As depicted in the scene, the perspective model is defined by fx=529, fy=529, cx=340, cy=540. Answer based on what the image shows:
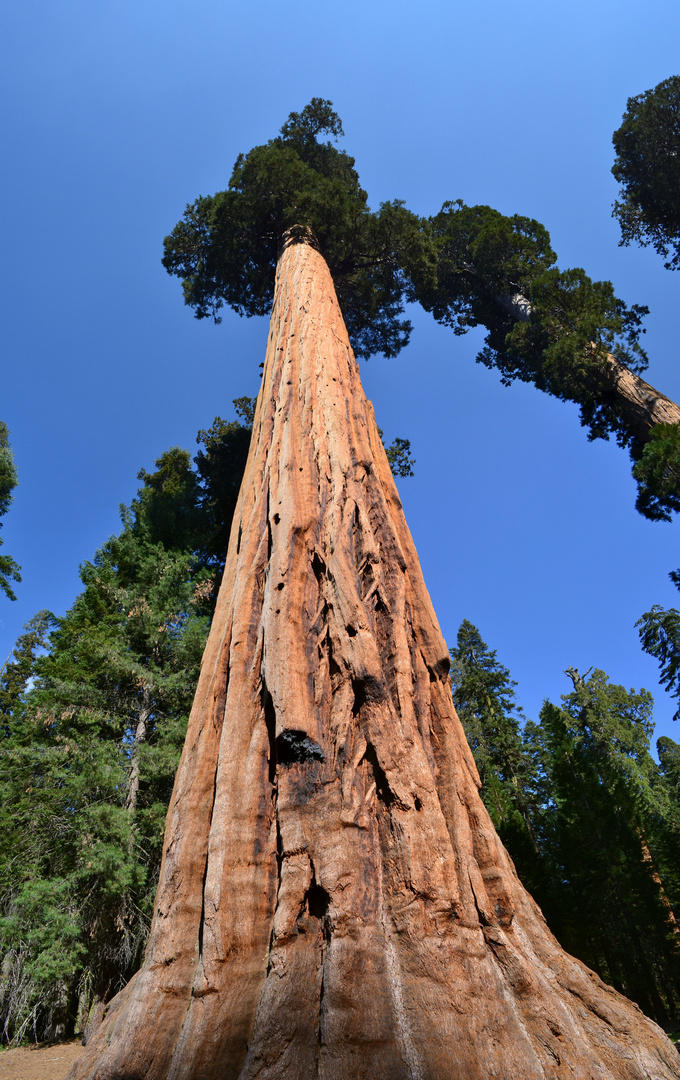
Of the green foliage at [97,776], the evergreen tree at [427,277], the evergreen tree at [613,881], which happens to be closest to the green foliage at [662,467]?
the evergreen tree at [427,277]

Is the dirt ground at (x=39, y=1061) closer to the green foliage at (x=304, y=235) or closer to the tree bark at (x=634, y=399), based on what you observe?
the tree bark at (x=634, y=399)

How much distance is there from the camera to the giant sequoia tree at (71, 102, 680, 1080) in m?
1.57

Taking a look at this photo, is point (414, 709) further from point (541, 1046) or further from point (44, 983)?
point (44, 983)

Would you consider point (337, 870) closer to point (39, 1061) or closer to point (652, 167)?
point (39, 1061)

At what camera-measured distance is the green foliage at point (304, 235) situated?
36.1 feet

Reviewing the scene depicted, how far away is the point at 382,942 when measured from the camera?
177cm

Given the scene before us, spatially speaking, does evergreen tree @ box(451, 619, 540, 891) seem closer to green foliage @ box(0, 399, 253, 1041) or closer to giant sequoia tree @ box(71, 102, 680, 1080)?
green foliage @ box(0, 399, 253, 1041)

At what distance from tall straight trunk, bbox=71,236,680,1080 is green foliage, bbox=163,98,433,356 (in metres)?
9.90

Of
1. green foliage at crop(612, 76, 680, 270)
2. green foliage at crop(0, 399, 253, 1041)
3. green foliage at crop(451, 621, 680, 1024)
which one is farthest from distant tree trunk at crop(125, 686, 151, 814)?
green foliage at crop(612, 76, 680, 270)

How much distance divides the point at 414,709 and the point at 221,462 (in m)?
12.0

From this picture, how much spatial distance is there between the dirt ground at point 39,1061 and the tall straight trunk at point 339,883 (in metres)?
5.97

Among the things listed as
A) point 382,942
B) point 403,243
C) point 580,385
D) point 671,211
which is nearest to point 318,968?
point 382,942

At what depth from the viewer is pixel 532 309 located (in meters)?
12.9

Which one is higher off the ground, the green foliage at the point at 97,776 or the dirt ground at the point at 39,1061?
the green foliage at the point at 97,776
